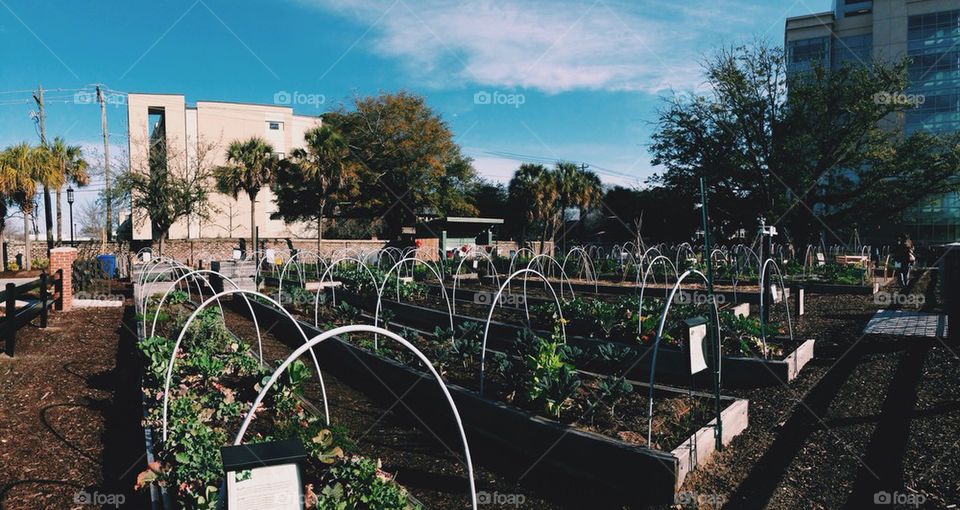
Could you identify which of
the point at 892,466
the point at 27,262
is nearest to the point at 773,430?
the point at 892,466

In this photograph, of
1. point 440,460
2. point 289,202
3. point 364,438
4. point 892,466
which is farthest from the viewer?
Answer: point 289,202

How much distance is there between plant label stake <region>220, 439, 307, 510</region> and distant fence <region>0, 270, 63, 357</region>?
29.8 feet

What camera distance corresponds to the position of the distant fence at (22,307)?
9164 mm

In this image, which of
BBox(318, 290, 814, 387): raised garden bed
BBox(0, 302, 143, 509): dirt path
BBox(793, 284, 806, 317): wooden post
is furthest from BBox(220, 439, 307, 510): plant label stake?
BBox(793, 284, 806, 317): wooden post

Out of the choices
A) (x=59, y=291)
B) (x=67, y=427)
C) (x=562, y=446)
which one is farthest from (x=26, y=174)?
(x=562, y=446)

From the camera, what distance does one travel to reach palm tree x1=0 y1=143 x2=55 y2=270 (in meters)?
29.2

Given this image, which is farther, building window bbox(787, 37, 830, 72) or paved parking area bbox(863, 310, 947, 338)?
building window bbox(787, 37, 830, 72)

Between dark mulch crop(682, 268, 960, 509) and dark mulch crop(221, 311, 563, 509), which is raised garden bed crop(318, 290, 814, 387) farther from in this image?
dark mulch crop(221, 311, 563, 509)

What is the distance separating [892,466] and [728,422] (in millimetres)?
1426

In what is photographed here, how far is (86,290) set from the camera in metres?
18.4

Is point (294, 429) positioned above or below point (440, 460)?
above

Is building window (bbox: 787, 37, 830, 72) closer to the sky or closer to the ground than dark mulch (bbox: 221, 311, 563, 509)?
closer to the sky

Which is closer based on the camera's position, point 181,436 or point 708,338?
point 181,436

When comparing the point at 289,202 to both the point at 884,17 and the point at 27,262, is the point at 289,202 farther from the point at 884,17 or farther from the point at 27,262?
the point at 884,17
